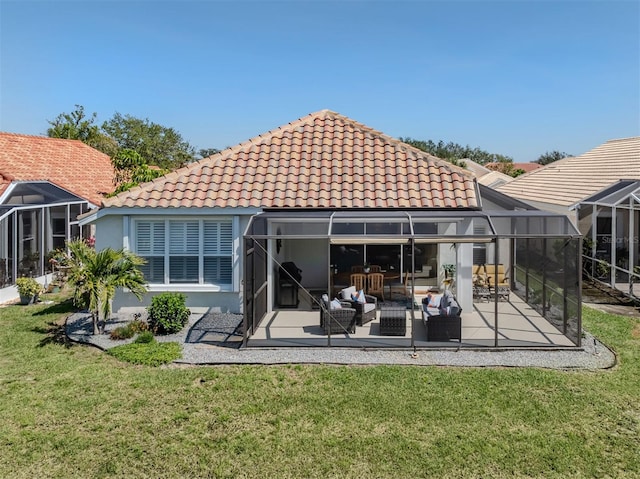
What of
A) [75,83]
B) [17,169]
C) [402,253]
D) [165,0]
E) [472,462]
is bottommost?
[472,462]

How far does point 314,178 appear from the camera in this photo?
17.1 metres

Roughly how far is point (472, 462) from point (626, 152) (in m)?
26.2

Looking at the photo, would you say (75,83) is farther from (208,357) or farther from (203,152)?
(203,152)

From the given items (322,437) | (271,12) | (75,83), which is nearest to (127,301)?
(322,437)

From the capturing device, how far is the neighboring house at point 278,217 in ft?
46.5

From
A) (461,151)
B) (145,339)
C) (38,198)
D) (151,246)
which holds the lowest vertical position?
(145,339)

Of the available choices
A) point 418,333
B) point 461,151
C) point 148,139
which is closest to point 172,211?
point 418,333

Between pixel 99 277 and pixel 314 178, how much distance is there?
25.0ft

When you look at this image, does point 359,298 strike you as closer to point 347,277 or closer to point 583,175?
point 347,277

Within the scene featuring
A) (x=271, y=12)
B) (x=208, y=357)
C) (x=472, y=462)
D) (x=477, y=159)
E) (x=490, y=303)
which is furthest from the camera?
(x=477, y=159)

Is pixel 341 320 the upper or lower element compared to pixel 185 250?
lower

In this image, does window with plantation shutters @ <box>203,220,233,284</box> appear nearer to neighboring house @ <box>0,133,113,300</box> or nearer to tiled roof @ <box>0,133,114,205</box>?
neighboring house @ <box>0,133,113,300</box>

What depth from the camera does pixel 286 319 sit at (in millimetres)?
15188

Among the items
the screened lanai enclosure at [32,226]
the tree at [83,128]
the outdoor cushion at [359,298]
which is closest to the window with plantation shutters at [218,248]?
the outdoor cushion at [359,298]
